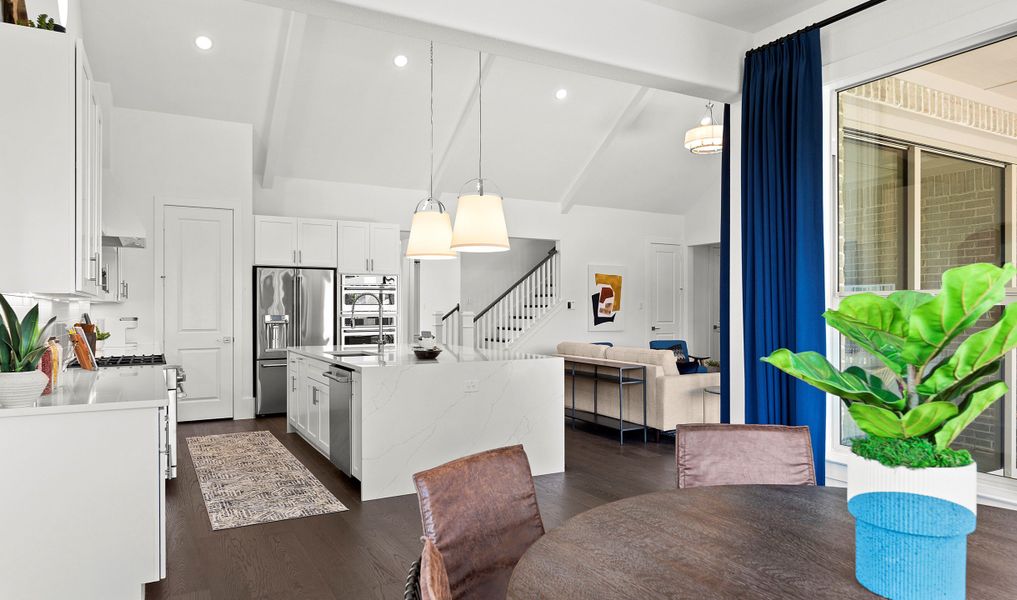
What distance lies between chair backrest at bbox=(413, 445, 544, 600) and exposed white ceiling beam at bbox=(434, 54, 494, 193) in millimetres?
5546

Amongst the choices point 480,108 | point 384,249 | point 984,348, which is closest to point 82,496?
point 984,348

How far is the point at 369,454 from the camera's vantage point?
406 centimetres

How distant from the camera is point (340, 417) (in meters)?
4.48

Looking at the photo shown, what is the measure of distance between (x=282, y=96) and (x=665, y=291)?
6.86 metres

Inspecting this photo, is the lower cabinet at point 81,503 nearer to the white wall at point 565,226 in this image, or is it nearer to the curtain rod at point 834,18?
the curtain rod at point 834,18

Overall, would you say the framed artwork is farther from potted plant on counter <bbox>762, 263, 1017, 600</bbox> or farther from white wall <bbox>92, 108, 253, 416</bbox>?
potted plant on counter <bbox>762, 263, 1017, 600</bbox>

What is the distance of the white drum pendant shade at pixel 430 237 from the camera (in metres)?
4.64

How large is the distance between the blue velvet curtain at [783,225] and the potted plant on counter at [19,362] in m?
3.35

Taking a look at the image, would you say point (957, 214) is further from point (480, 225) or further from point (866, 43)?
point (480, 225)

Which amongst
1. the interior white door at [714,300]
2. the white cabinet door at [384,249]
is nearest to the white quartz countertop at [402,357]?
the white cabinet door at [384,249]

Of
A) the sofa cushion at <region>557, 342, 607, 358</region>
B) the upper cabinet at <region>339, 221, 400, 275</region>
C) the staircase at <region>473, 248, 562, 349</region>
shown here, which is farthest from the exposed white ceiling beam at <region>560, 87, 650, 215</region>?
the sofa cushion at <region>557, 342, 607, 358</region>

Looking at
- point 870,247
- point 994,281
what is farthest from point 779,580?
point 870,247

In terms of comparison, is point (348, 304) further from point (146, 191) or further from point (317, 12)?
point (317, 12)

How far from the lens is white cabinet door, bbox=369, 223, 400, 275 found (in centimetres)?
791
